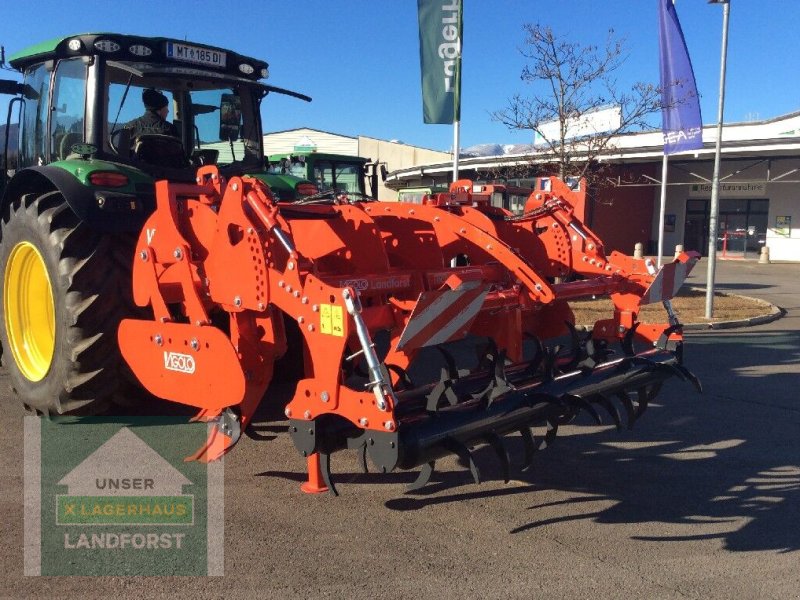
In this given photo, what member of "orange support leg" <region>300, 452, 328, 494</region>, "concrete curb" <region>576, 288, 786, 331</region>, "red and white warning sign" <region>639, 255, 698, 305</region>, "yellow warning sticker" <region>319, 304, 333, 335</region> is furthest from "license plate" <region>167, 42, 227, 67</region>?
"concrete curb" <region>576, 288, 786, 331</region>

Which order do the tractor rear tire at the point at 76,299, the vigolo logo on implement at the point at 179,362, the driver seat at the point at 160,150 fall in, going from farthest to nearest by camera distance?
the driver seat at the point at 160,150, the tractor rear tire at the point at 76,299, the vigolo logo on implement at the point at 179,362

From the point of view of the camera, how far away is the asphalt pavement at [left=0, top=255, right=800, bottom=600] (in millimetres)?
3248

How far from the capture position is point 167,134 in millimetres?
5719

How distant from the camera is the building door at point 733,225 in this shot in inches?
1194

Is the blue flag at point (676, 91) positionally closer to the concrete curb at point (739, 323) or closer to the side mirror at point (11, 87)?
the concrete curb at point (739, 323)

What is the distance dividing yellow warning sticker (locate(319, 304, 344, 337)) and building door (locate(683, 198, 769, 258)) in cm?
3007

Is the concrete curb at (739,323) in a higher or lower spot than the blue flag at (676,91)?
lower

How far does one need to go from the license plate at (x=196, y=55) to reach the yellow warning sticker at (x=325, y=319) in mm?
3194

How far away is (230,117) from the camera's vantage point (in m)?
A: 6.34

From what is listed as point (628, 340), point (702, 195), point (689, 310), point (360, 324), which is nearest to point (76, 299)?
point (360, 324)

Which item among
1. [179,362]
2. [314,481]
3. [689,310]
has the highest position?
[179,362]

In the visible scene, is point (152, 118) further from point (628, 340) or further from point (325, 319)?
point (628, 340)

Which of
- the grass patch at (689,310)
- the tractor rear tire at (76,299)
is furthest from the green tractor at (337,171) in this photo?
the tractor rear tire at (76,299)

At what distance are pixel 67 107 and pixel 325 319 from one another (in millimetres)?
3284
